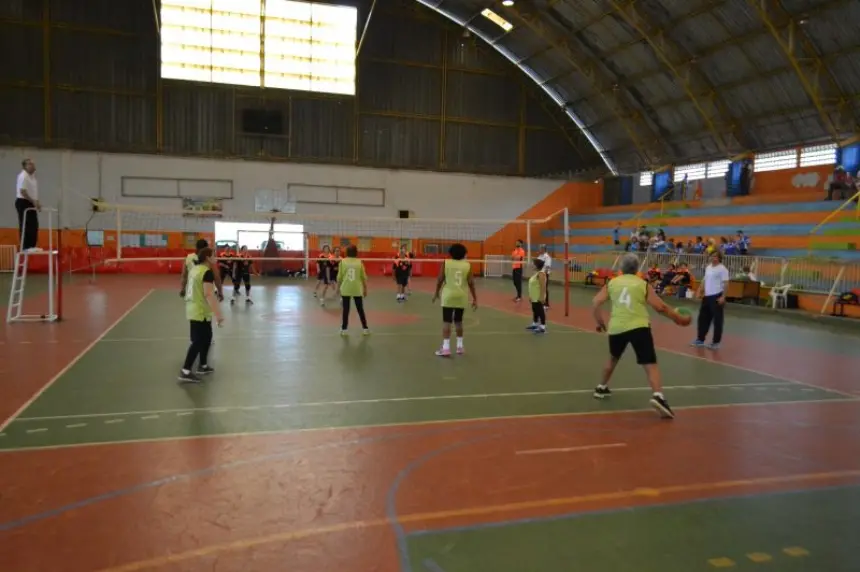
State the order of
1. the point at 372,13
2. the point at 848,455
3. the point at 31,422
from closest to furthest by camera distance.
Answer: the point at 848,455
the point at 31,422
the point at 372,13

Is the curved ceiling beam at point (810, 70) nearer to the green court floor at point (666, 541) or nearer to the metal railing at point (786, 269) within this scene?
the metal railing at point (786, 269)

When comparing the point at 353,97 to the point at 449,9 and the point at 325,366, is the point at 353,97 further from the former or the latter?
the point at 325,366

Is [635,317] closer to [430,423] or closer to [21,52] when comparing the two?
[430,423]

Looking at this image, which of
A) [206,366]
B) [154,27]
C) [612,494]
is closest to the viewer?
[612,494]

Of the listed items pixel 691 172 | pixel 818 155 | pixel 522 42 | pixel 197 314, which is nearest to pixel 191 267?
pixel 197 314

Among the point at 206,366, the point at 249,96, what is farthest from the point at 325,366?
the point at 249,96

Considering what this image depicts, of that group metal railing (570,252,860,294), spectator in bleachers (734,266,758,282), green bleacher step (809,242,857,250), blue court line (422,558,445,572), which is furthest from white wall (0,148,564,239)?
blue court line (422,558,445,572)

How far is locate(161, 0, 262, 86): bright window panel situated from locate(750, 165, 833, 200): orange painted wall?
85.3 ft

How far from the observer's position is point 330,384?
8188 mm

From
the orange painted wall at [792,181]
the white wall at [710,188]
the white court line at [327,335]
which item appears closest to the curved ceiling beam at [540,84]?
the white wall at [710,188]

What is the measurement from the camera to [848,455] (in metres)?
5.74

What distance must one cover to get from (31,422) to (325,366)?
391 centimetres

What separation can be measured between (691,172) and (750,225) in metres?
8.09

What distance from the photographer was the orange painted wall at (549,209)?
37906 millimetres
